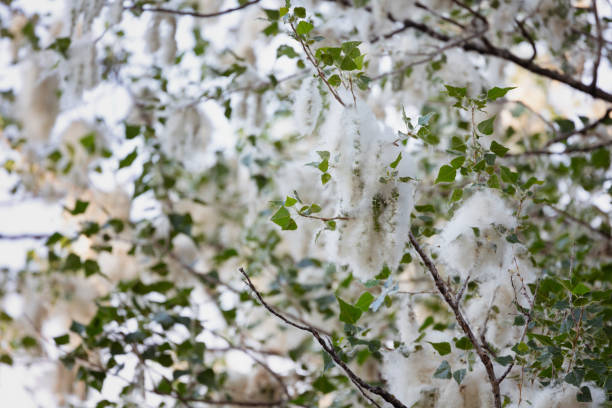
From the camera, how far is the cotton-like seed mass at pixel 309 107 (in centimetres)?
98

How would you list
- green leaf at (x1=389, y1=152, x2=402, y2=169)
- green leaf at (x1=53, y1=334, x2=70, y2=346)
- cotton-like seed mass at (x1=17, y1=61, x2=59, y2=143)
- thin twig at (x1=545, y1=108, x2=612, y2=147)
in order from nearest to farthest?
1. green leaf at (x1=389, y1=152, x2=402, y2=169)
2. green leaf at (x1=53, y1=334, x2=70, y2=346)
3. thin twig at (x1=545, y1=108, x2=612, y2=147)
4. cotton-like seed mass at (x1=17, y1=61, x2=59, y2=143)

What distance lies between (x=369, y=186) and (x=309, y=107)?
0.25 metres

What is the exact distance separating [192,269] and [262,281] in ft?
2.53

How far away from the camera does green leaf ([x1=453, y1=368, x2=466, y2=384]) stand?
85cm

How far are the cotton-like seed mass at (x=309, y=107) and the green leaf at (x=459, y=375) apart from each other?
0.42 meters

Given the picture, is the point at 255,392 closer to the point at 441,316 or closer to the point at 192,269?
the point at 192,269

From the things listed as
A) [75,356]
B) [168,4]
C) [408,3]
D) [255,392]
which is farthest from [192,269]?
[408,3]

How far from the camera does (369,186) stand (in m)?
0.79

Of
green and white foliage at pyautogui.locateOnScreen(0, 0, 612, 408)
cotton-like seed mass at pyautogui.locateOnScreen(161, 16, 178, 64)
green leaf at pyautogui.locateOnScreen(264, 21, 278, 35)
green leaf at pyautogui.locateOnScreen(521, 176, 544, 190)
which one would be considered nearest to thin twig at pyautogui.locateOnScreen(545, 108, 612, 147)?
green and white foliage at pyautogui.locateOnScreen(0, 0, 612, 408)

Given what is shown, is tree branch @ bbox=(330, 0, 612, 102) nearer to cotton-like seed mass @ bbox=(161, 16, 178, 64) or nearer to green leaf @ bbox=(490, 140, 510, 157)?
cotton-like seed mass @ bbox=(161, 16, 178, 64)

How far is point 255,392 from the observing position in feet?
6.31

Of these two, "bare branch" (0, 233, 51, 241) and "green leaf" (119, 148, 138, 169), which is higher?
"green leaf" (119, 148, 138, 169)

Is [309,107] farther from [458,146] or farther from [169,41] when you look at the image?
[169,41]

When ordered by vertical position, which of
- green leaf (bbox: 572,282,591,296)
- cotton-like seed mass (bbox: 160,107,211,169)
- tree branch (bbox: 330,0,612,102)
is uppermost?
tree branch (bbox: 330,0,612,102)
